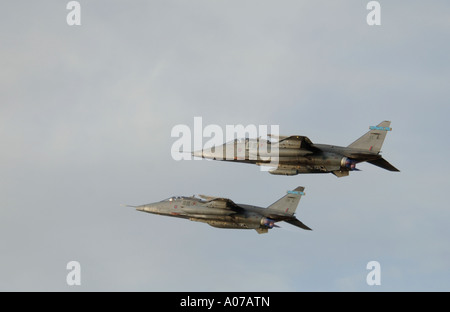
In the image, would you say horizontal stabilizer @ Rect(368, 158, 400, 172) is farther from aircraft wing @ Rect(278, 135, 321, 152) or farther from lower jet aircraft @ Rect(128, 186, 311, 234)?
lower jet aircraft @ Rect(128, 186, 311, 234)

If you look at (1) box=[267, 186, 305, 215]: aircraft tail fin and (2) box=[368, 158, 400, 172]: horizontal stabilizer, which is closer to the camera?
(2) box=[368, 158, 400, 172]: horizontal stabilizer

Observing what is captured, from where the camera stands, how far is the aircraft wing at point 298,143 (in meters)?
115

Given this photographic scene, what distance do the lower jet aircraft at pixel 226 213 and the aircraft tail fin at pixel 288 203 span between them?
15cm

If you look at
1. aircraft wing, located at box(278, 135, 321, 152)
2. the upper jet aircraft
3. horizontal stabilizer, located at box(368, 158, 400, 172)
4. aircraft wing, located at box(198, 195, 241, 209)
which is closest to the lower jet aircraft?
aircraft wing, located at box(198, 195, 241, 209)

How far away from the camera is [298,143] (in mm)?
115750

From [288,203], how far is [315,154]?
857 cm

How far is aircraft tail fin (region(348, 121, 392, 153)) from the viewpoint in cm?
11669

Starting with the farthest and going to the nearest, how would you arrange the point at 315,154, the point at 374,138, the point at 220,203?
the point at 220,203 < the point at 374,138 < the point at 315,154

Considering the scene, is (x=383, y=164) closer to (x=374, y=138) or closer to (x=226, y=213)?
(x=374, y=138)

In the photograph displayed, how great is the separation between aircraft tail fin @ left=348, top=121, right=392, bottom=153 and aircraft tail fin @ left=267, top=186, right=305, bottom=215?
949 cm

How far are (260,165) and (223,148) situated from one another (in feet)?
13.3

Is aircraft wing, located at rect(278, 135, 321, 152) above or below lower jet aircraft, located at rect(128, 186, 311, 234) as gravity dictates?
above

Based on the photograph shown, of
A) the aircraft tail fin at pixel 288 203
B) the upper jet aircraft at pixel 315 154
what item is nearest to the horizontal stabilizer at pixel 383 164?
the upper jet aircraft at pixel 315 154

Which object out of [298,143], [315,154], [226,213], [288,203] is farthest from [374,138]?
[226,213]
